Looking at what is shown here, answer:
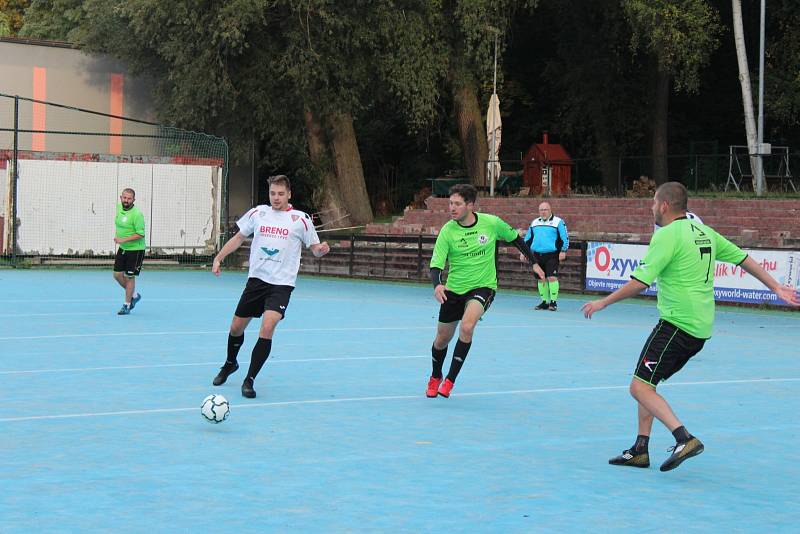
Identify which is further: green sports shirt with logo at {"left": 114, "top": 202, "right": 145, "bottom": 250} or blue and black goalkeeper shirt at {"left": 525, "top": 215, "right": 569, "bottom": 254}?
blue and black goalkeeper shirt at {"left": 525, "top": 215, "right": 569, "bottom": 254}

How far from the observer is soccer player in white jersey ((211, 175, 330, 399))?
11.3m

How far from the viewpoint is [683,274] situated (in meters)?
8.05

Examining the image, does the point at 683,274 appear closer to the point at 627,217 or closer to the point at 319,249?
the point at 319,249

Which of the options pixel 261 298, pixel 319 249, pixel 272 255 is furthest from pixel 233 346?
pixel 319 249

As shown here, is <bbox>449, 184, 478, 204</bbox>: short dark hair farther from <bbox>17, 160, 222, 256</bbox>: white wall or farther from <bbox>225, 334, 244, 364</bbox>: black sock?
<bbox>17, 160, 222, 256</bbox>: white wall

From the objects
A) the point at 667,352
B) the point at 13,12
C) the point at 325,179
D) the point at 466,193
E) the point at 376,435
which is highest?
the point at 13,12

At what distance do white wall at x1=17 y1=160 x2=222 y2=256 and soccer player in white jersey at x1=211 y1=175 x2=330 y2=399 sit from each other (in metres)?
23.0

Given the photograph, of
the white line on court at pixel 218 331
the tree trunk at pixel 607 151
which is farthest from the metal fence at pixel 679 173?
the white line on court at pixel 218 331

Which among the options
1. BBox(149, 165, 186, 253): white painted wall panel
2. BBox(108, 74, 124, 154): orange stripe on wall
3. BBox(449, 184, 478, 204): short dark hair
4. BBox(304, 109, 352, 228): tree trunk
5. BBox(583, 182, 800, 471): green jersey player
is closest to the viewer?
BBox(583, 182, 800, 471): green jersey player

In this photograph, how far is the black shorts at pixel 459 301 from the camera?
1128cm

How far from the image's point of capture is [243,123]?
40812mm

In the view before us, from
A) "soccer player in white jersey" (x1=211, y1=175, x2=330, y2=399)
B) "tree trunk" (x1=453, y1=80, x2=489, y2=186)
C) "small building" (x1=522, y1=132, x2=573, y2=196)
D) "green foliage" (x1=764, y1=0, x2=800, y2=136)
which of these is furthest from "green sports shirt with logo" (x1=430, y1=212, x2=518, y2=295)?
"tree trunk" (x1=453, y1=80, x2=489, y2=186)

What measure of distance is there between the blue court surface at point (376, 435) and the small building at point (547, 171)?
20.1m

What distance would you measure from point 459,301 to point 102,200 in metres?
24.8
